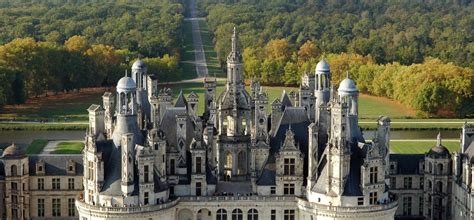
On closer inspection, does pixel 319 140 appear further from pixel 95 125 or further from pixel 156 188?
pixel 95 125

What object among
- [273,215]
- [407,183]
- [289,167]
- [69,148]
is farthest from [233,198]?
[69,148]

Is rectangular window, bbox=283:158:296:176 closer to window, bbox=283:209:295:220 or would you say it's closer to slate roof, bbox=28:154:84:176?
window, bbox=283:209:295:220

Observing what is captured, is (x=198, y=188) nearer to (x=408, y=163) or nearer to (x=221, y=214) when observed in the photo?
(x=221, y=214)

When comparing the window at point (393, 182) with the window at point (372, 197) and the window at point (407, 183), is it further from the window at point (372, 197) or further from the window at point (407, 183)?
the window at point (372, 197)

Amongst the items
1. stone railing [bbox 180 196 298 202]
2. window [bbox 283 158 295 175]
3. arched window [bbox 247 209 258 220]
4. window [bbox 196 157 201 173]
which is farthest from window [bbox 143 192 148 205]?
window [bbox 283 158 295 175]

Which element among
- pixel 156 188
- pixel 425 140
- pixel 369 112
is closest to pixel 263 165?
pixel 156 188
